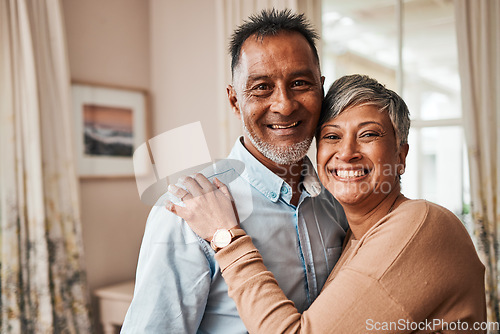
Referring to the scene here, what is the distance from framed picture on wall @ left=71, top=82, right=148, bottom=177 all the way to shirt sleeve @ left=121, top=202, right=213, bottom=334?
1954 mm

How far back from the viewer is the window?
93.0 inches

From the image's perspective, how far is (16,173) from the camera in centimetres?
238

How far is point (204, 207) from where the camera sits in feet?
3.34

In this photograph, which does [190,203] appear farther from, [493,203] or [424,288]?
[493,203]

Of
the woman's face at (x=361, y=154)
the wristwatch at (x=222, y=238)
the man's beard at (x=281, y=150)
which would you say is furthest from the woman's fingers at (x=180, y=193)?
the woman's face at (x=361, y=154)

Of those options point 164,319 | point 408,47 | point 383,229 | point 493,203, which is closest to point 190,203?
point 164,319

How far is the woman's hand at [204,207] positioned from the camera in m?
1.00

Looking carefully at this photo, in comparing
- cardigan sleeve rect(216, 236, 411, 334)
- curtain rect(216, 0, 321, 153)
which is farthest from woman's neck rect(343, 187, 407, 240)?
curtain rect(216, 0, 321, 153)

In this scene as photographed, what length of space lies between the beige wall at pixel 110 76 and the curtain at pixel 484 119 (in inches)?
81.2

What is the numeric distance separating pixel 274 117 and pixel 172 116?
7.12ft

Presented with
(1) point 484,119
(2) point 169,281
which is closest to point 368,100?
(2) point 169,281

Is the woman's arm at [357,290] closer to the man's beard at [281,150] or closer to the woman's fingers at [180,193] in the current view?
the woman's fingers at [180,193]

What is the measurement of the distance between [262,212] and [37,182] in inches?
67.5

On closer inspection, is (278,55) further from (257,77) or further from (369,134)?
(369,134)
